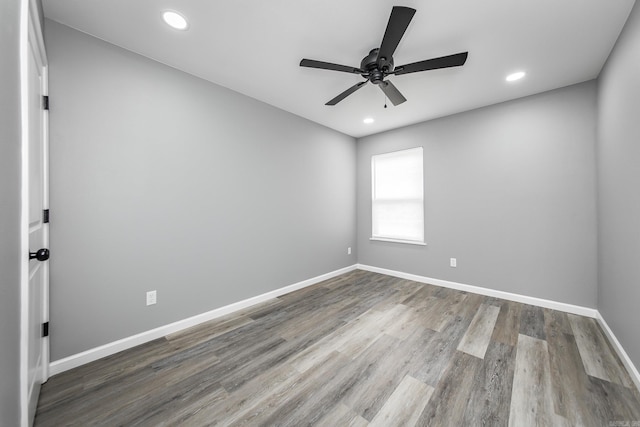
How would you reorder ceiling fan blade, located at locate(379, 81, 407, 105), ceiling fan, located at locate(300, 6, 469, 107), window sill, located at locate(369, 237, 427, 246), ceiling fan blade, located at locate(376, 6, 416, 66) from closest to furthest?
ceiling fan blade, located at locate(376, 6, 416, 66), ceiling fan, located at locate(300, 6, 469, 107), ceiling fan blade, located at locate(379, 81, 407, 105), window sill, located at locate(369, 237, 427, 246)

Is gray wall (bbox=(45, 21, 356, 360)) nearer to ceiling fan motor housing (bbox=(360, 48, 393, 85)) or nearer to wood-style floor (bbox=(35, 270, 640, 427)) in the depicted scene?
wood-style floor (bbox=(35, 270, 640, 427))

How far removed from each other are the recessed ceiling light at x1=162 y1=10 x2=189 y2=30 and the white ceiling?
0.05m

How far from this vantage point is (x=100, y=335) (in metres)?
1.90

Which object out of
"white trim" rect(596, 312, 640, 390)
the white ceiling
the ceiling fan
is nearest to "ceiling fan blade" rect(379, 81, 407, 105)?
the ceiling fan

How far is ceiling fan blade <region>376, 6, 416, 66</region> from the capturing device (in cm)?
131

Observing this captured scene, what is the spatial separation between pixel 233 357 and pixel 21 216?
5.19 feet

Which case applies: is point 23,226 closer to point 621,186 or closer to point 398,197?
point 621,186

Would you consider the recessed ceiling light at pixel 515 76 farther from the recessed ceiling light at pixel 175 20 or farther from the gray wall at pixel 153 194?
the recessed ceiling light at pixel 175 20

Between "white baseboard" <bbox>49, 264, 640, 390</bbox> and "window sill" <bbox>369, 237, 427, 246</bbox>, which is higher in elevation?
"window sill" <bbox>369, 237, 427, 246</bbox>

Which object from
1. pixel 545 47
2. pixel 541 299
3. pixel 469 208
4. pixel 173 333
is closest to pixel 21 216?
pixel 173 333

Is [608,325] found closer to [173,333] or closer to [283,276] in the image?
[283,276]

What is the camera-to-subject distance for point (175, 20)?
69.2 inches

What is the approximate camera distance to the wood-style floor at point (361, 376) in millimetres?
1373

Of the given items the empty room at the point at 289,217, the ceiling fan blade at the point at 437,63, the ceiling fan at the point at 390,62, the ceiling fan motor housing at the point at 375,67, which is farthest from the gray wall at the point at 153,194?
the ceiling fan blade at the point at 437,63
